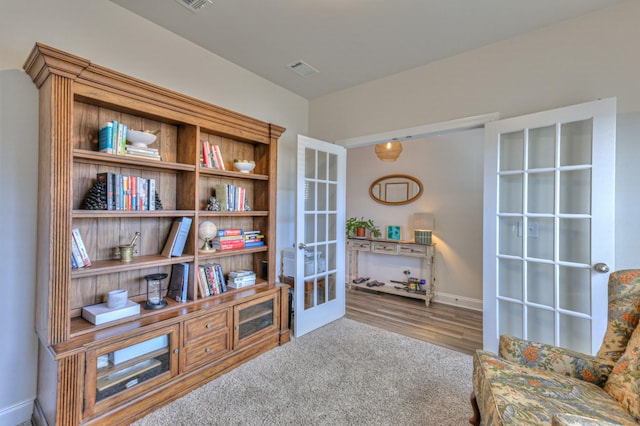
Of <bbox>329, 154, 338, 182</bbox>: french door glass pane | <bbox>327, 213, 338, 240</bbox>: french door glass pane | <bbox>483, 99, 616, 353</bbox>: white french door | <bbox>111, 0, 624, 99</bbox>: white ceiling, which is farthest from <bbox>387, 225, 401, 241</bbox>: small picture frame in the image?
<bbox>111, 0, 624, 99</bbox>: white ceiling

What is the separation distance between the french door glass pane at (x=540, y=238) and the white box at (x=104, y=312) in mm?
2949

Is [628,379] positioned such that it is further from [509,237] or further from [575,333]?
[509,237]

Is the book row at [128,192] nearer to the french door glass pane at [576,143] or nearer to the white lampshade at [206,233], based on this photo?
the white lampshade at [206,233]

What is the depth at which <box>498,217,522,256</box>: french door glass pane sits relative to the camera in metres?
2.31

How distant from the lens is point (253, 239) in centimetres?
281

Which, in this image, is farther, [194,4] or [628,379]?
[194,4]

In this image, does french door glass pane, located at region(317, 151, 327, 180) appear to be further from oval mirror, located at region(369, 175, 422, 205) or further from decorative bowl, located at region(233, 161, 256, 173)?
oval mirror, located at region(369, 175, 422, 205)

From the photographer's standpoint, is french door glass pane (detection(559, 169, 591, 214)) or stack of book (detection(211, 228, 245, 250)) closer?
french door glass pane (detection(559, 169, 591, 214))

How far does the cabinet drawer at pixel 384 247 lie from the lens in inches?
172

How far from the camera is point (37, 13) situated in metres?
1.75

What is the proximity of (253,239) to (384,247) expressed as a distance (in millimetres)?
2377

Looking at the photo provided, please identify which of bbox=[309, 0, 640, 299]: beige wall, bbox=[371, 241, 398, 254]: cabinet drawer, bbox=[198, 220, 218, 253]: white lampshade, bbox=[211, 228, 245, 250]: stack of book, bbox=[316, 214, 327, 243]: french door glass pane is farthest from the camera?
bbox=[371, 241, 398, 254]: cabinet drawer

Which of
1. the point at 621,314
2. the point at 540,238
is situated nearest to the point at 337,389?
the point at 621,314

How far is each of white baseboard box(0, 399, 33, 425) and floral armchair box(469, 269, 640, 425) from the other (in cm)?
258
